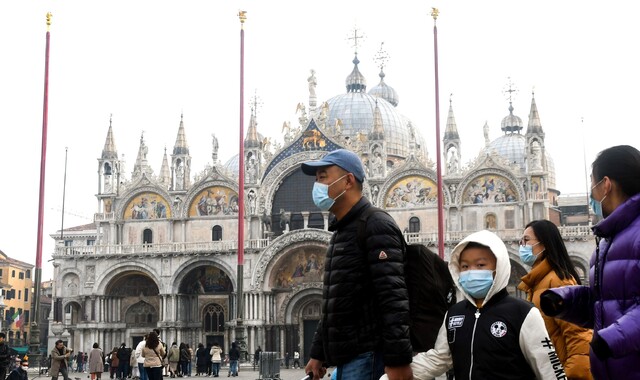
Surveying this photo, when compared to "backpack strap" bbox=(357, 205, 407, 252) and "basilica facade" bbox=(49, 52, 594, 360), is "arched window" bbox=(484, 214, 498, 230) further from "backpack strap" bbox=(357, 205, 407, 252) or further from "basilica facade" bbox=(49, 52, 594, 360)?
"backpack strap" bbox=(357, 205, 407, 252)

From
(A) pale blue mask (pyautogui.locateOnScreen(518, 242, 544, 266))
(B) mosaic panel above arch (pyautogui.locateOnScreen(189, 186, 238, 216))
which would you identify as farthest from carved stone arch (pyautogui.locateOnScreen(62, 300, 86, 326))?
(A) pale blue mask (pyautogui.locateOnScreen(518, 242, 544, 266))

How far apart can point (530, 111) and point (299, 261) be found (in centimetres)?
1366

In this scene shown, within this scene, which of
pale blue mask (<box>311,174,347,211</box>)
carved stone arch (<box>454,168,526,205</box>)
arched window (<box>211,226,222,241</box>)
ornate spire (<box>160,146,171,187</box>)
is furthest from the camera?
ornate spire (<box>160,146,171,187</box>)

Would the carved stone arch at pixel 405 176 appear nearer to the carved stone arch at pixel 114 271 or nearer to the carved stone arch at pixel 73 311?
the carved stone arch at pixel 114 271

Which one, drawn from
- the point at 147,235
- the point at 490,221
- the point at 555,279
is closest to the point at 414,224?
the point at 490,221

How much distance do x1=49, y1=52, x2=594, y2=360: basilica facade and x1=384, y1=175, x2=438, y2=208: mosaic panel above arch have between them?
5cm

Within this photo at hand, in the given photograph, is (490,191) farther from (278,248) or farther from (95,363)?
(95,363)

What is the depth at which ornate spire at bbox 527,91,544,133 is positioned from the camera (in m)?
44.6

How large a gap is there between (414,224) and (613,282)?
131 feet

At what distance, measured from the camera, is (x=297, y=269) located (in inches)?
1742

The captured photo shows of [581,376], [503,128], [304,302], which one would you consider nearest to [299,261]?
[304,302]

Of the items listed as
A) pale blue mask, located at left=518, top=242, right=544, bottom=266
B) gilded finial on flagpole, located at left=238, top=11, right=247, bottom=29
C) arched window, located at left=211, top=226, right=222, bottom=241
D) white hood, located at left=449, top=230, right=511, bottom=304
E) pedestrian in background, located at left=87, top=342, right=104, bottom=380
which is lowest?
pedestrian in background, located at left=87, top=342, right=104, bottom=380

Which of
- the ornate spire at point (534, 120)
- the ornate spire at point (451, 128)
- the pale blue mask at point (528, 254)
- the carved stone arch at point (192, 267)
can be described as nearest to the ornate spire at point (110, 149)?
the carved stone arch at point (192, 267)

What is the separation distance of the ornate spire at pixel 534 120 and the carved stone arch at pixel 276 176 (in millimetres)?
10263
